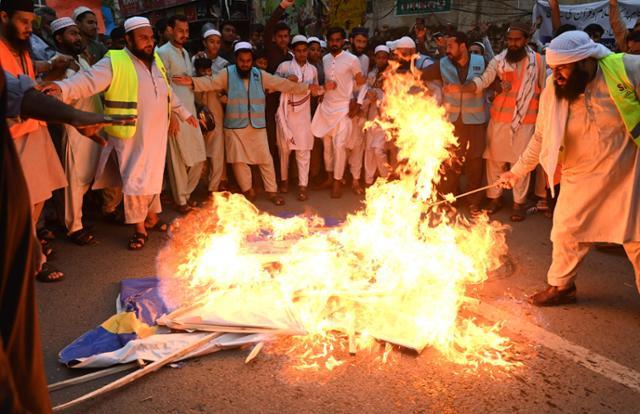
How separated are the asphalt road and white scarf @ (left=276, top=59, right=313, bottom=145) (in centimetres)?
431

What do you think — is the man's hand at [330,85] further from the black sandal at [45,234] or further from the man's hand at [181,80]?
the black sandal at [45,234]

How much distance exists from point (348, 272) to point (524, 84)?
409 cm

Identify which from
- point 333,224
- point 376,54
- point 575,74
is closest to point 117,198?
point 333,224

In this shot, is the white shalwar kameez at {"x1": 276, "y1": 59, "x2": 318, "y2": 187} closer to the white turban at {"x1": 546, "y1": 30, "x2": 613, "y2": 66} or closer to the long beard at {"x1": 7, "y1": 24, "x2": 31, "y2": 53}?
the long beard at {"x1": 7, "y1": 24, "x2": 31, "y2": 53}

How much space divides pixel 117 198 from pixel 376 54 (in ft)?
14.8

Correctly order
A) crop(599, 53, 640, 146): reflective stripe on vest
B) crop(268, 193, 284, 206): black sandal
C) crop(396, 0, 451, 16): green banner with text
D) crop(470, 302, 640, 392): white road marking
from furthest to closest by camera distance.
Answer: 1. crop(396, 0, 451, 16): green banner with text
2. crop(268, 193, 284, 206): black sandal
3. crop(599, 53, 640, 146): reflective stripe on vest
4. crop(470, 302, 640, 392): white road marking

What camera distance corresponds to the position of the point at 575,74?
13.7ft

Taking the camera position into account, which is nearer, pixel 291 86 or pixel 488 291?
pixel 488 291

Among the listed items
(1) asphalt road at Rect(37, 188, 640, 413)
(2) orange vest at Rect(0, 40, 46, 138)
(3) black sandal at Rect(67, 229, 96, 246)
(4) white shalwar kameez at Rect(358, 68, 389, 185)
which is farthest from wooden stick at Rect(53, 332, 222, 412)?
(4) white shalwar kameez at Rect(358, 68, 389, 185)

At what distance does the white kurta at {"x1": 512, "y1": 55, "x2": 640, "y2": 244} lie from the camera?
163 inches

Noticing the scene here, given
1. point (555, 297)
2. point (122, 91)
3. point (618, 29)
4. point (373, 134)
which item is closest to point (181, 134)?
point (122, 91)

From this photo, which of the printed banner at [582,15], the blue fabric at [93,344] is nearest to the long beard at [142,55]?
the blue fabric at [93,344]

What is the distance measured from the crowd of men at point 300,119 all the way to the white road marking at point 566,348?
0.49 m

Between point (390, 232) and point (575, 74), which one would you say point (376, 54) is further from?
point (575, 74)
